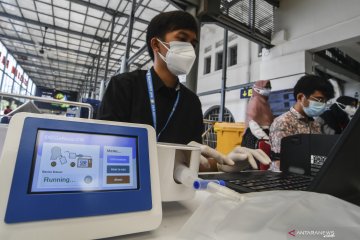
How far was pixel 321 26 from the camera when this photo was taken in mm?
3492

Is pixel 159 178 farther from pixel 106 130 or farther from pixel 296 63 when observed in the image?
pixel 296 63

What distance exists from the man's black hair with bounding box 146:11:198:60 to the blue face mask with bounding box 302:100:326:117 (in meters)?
1.27

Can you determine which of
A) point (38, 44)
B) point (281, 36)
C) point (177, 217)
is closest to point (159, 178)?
point (177, 217)

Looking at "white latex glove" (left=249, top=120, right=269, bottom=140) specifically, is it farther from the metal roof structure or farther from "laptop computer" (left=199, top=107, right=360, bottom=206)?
the metal roof structure

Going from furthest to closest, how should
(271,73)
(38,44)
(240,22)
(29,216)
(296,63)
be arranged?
(38,44) → (271,73) → (296,63) → (240,22) → (29,216)

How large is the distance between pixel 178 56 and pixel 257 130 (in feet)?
5.44

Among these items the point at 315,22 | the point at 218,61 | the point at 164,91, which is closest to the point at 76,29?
the point at 218,61

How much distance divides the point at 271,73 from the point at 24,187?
441 centimetres

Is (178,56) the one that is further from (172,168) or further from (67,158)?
(67,158)

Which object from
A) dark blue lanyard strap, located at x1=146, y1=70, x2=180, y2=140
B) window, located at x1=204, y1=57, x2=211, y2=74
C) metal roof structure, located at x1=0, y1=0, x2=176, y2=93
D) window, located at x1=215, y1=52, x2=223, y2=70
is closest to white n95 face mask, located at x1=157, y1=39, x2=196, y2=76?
dark blue lanyard strap, located at x1=146, y1=70, x2=180, y2=140

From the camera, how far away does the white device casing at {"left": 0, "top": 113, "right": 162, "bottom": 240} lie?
11.3 inches

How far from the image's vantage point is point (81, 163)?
0.36 metres

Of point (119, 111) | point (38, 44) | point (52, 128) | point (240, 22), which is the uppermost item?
point (38, 44)

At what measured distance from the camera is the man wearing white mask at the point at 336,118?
2.76 m
